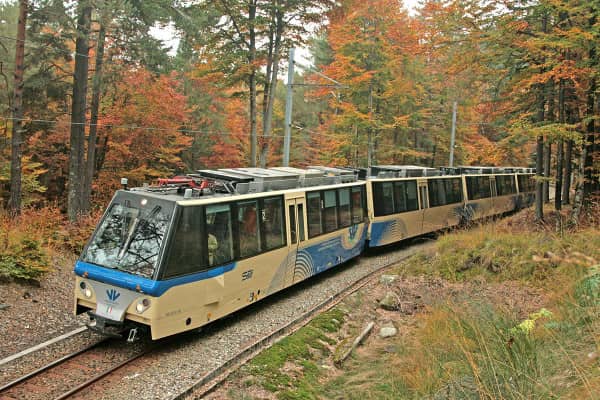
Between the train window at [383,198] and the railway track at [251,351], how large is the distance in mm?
4710

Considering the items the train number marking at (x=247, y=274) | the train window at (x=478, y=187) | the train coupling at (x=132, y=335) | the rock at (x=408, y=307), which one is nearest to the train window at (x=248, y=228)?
the train number marking at (x=247, y=274)

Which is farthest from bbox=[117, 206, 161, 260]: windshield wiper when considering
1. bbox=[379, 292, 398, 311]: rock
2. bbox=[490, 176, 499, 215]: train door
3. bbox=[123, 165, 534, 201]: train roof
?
bbox=[490, 176, 499, 215]: train door

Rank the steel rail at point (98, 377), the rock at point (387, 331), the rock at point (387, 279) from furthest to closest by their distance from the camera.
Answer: the rock at point (387, 279), the rock at point (387, 331), the steel rail at point (98, 377)

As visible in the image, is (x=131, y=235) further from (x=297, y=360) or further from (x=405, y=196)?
(x=405, y=196)

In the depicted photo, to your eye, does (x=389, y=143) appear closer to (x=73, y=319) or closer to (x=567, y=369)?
(x=73, y=319)

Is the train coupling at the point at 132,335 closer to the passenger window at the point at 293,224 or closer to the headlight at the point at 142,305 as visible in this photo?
the headlight at the point at 142,305

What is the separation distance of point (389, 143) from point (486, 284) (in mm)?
22032

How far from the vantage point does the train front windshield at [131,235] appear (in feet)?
26.2

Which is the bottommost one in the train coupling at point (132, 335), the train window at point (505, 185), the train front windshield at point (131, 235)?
the train coupling at point (132, 335)

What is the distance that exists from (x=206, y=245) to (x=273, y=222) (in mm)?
2461

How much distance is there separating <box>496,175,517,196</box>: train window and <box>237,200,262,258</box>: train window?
20.1 m

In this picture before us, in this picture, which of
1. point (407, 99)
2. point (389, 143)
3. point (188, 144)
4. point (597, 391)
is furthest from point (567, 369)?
point (389, 143)

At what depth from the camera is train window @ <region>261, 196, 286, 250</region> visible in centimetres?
1047

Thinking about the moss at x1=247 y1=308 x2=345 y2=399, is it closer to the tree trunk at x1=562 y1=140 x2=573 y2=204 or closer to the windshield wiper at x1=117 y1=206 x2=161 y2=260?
the windshield wiper at x1=117 y1=206 x2=161 y2=260
